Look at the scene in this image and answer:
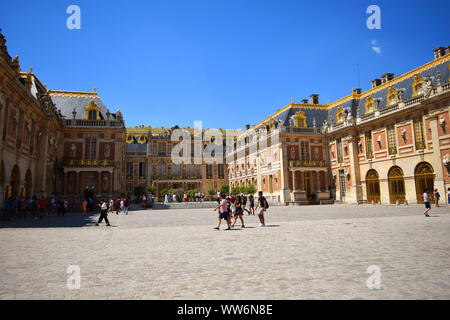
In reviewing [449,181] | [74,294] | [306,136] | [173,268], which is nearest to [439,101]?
[449,181]

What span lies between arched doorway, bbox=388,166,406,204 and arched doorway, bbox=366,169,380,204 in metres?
1.75

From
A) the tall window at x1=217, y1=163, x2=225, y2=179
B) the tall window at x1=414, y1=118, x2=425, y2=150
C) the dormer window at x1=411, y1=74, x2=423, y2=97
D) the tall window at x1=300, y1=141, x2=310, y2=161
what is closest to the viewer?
the tall window at x1=414, y1=118, x2=425, y2=150

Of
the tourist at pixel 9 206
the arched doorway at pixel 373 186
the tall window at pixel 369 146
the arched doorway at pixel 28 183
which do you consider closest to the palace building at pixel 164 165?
the arched doorway at pixel 28 183

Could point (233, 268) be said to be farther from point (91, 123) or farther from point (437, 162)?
point (91, 123)

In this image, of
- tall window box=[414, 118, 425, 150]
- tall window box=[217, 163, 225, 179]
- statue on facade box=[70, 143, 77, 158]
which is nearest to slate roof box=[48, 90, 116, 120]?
statue on facade box=[70, 143, 77, 158]

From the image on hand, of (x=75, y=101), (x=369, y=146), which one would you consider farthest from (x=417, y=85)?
(x=75, y=101)

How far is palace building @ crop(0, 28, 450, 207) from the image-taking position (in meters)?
21.9

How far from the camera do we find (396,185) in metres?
28.0

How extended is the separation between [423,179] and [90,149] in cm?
3241

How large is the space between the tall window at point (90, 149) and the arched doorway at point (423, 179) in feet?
104

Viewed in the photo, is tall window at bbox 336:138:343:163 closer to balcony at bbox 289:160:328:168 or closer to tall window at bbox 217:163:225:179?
balcony at bbox 289:160:328:168

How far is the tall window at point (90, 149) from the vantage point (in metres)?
31.8

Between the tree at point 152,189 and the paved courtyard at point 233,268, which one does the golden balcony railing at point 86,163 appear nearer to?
the tree at point 152,189
